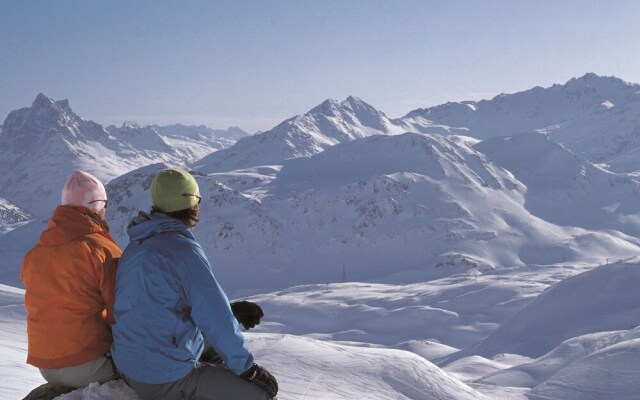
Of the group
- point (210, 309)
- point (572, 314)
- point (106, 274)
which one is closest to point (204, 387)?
point (210, 309)

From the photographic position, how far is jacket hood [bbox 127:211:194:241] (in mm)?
5238

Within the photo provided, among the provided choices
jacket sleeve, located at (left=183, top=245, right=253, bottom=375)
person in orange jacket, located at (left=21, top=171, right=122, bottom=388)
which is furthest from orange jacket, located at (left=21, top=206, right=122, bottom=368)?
jacket sleeve, located at (left=183, top=245, right=253, bottom=375)

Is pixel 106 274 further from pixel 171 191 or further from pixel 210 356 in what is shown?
pixel 210 356

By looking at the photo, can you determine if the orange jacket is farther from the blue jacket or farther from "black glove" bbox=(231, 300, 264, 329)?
"black glove" bbox=(231, 300, 264, 329)

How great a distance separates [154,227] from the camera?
207 inches

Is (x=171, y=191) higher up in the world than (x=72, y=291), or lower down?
higher up

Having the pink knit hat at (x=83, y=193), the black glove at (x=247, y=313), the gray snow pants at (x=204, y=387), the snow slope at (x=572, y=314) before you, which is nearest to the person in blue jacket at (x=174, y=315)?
the gray snow pants at (x=204, y=387)

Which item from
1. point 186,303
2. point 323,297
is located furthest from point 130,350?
point 323,297

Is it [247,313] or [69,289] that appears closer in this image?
[69,289]

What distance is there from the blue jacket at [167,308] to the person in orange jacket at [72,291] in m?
0.54

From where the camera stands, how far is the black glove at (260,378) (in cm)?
546

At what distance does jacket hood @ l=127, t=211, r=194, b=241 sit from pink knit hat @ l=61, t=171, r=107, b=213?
90 centimetres

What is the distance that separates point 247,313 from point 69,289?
1.93 metres

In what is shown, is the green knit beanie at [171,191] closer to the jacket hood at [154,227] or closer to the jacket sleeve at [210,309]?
the jacket hood at [154,227]
